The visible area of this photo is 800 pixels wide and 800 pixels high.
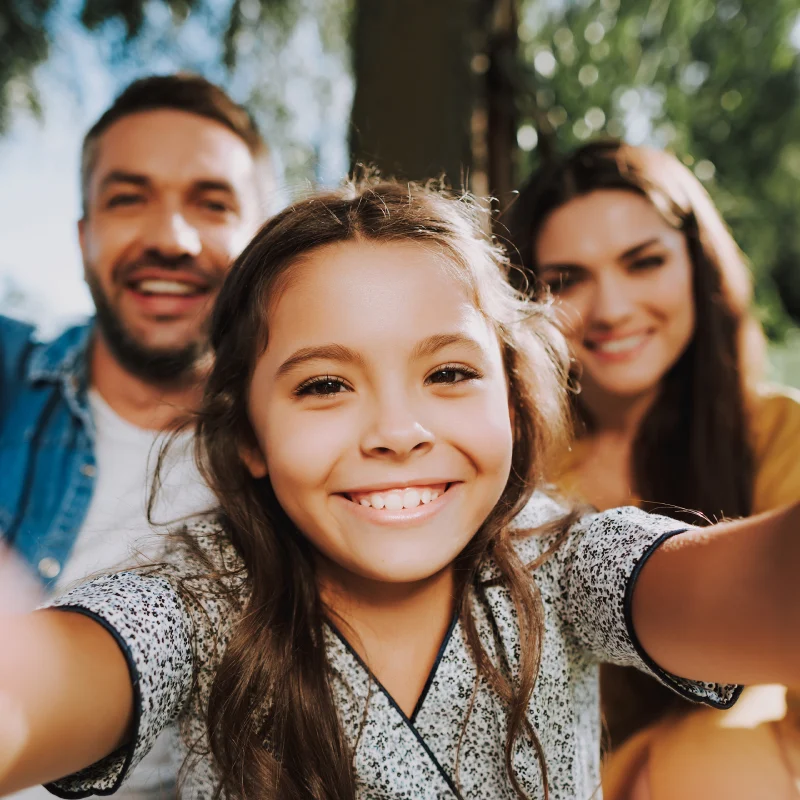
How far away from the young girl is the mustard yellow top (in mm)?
539

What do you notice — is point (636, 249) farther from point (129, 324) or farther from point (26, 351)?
point (26, 351)

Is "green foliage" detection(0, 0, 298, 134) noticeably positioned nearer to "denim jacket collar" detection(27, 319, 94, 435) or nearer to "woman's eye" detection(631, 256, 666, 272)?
"denim jacket collar" detection(27, 319, 94, 435)

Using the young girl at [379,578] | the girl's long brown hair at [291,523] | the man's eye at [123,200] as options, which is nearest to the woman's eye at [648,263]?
the girl's long brown hair at [291,523]

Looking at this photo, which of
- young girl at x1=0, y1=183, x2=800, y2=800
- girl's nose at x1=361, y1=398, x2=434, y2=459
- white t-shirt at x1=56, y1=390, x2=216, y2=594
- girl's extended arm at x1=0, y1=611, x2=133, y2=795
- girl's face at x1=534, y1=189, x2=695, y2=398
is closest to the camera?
girl's extended arm at x1=0, y1=611, x2=133, y2=795

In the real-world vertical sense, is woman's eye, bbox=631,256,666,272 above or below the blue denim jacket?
above

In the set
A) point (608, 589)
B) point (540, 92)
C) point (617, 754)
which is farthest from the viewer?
point (540, 92)

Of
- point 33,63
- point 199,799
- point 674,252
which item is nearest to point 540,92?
point 674,252

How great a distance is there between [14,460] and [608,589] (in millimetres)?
1737

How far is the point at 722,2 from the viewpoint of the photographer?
4.29 metres

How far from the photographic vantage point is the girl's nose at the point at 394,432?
4.07 feet

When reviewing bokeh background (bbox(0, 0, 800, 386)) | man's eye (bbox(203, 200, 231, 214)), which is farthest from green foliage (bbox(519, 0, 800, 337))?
man's eye (bbox(203, 200, 231, 214))

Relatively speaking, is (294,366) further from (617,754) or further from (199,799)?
(617,754)

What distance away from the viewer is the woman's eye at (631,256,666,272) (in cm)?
226

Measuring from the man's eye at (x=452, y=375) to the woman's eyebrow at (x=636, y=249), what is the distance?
41.6 inches
